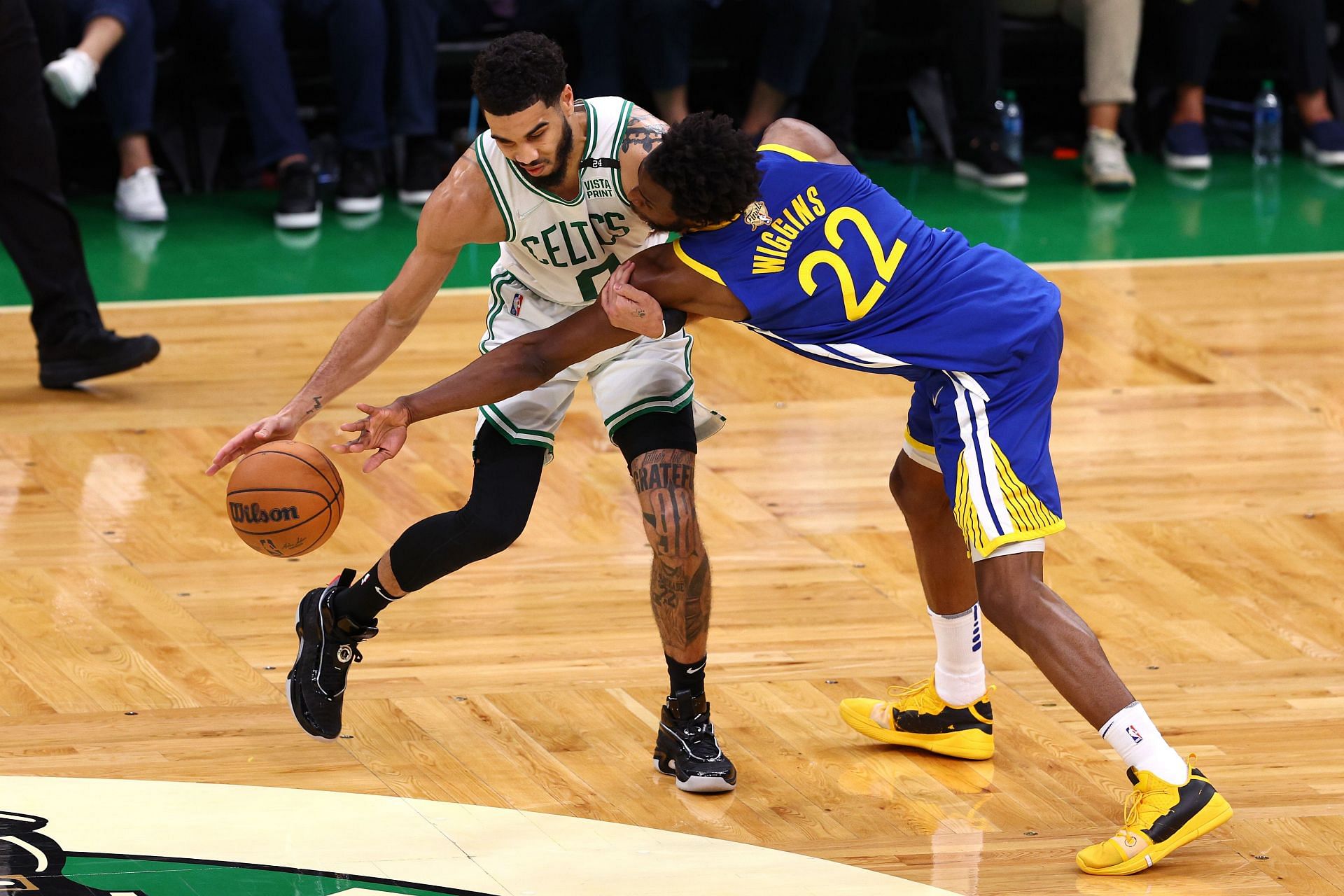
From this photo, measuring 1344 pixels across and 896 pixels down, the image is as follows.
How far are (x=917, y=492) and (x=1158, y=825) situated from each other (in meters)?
0.79

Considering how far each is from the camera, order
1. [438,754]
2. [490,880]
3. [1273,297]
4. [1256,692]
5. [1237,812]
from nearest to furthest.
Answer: [490,880] → [1237,812] → [438,754] → [1256,692] → [1273,297]

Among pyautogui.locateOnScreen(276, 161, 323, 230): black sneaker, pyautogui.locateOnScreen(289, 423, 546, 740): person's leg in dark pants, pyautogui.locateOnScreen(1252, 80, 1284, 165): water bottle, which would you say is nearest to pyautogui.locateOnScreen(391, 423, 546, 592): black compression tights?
pyautogui.locateOnScreen(289, 423, 546, 740): person's leg in dark pants

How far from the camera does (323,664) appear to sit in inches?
147

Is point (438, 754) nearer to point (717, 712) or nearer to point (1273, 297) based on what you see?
point (717, 712)

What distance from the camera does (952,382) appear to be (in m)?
3.36

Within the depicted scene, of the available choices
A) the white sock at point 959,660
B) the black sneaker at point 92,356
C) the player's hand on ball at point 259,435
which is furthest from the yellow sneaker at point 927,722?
the black sneaker at point 92,356

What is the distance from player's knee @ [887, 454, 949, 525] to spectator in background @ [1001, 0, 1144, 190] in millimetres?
5052

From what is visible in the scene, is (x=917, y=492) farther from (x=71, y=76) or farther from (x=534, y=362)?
(x=71, y=76)

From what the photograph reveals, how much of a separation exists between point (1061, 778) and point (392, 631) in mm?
1575

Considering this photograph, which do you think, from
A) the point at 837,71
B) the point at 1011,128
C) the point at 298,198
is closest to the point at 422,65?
the point at 298,198

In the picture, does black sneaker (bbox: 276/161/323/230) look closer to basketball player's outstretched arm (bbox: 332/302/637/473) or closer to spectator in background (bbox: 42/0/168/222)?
spectator in background (bbox: 42/0/168/222)

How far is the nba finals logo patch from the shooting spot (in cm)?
325

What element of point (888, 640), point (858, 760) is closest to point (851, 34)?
point (888, 640)

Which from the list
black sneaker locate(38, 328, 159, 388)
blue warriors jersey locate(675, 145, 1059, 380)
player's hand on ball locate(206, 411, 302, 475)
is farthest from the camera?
black sneaker locate(38, 328, 159, 388)
